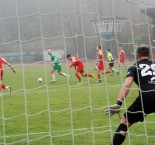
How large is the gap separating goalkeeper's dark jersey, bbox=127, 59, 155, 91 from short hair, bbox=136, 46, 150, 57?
12 cm

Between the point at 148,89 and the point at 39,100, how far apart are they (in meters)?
6.13

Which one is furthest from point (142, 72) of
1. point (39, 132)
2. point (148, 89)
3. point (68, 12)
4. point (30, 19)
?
point (39, 132)

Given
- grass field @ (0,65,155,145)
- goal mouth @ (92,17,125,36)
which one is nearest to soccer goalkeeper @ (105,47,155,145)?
grass field @ (0,65,155,145)

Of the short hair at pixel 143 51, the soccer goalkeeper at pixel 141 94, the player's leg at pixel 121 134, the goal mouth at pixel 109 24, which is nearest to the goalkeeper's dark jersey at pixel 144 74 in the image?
the soccer goalkeeper at pixel 141 94

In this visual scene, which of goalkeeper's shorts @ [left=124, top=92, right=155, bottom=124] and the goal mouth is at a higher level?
the goal mouth

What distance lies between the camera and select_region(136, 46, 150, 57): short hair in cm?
488

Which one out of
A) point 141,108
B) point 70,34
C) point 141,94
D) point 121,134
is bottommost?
point 121,134

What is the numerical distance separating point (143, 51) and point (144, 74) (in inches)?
11.3

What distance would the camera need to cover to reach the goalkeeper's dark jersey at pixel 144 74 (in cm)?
482

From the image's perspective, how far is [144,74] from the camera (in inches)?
191

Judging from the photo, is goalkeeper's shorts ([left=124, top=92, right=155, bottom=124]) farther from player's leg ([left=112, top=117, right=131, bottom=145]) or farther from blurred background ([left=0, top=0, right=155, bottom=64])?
blurred background ([left=0, top=0, right=155, bottom=64])

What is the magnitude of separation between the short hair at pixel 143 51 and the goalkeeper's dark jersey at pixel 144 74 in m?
0.12

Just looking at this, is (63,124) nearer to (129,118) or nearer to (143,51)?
(129,118)

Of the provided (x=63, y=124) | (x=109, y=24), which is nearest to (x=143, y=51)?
(x=109, y=24)
